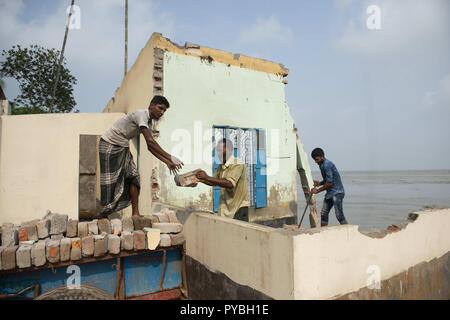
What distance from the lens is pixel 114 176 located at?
130 inches

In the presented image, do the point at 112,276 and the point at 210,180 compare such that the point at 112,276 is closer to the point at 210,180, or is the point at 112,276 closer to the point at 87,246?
the point at 87,246

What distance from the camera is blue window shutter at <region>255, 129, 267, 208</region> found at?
6777 millimetres

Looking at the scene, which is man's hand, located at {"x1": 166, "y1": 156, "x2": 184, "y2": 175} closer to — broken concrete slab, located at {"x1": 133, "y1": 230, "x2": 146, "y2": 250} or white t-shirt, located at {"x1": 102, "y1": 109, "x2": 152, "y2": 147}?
white t-shirt, located at {"x1": 102, "y1": 109, "x2": 152, "y2": 147}

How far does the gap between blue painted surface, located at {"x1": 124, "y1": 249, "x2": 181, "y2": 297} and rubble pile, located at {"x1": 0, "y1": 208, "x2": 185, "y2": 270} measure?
17cm

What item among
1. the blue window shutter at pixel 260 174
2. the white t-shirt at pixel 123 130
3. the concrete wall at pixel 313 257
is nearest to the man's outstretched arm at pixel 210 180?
the concrete wall at pixel 313 257

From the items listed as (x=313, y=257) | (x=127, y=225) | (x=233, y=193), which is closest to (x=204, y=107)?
(x=233, y=193)

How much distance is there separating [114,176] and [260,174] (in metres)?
4.18

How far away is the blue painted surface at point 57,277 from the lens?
2328 mm

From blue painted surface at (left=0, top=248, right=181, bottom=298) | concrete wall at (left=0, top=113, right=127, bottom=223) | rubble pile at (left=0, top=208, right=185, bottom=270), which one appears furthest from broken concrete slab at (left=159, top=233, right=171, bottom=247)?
concrete wall at (left=0, top=113, right=127, bottom=223)

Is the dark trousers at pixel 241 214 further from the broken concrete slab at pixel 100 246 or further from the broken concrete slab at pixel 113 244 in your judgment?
the broken concrete slab at pixel 100 246
